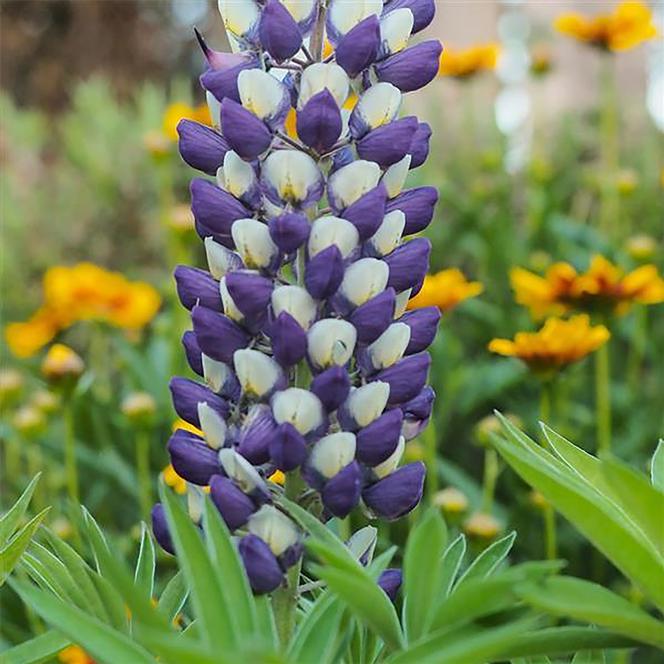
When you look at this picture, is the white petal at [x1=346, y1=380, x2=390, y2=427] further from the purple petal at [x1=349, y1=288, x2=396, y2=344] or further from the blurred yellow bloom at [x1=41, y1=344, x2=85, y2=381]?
the blurred yellow bloom at [x1=41, y1=344, x2=85, y2=381]

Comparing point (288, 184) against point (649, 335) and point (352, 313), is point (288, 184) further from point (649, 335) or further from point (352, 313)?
point (649, 335)

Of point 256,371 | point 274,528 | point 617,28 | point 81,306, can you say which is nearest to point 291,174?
point 256,371

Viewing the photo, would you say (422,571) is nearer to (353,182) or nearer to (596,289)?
(353,182)

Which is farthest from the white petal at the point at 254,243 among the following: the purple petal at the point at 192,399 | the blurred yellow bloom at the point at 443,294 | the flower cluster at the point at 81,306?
the flower cluster at the point at 81,306

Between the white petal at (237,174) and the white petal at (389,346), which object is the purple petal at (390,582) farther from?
the white petal at (237,174)

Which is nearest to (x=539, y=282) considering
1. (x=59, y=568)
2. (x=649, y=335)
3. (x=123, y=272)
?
(x=649, y=335)
